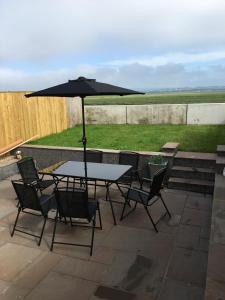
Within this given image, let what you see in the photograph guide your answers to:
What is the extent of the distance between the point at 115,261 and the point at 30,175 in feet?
10.1

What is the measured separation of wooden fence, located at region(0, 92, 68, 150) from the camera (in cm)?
885

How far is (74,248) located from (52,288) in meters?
0.89

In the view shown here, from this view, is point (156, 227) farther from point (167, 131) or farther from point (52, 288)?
point (167, 131)

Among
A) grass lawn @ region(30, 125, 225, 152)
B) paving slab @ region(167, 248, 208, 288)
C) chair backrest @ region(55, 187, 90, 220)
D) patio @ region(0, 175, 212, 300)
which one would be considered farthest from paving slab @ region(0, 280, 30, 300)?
grass lawn @ region(30, 125, 225, 152)

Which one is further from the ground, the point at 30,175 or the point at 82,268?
the point at 30,175

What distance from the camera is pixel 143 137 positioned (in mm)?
9727

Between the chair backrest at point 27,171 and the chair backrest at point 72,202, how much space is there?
2025mm

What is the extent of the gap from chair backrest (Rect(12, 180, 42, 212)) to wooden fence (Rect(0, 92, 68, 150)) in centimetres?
469

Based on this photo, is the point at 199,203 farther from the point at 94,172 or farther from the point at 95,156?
the point at 95,156

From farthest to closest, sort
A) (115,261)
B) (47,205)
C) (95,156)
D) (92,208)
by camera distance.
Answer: (95,156) < (47,205) < (92,208) < (115,261)

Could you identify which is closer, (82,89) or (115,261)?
(115,261)

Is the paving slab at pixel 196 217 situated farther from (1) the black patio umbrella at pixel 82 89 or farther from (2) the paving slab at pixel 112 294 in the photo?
(1) the black patio umbrella at pixel 82 89

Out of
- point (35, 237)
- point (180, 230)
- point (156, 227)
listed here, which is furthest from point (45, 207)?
point (180, 230)

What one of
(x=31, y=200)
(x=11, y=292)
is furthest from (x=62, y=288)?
(x=31, y=200)
